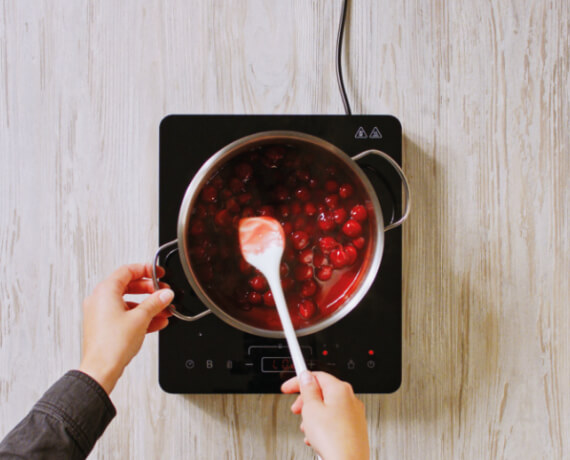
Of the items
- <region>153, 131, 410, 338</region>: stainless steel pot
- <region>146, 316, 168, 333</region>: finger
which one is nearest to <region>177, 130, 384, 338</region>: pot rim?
<region>153, 131, 410, 338</region>: stainless steel pot

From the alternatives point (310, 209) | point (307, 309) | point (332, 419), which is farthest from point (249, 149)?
point (332, 419)

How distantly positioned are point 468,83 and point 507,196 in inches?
8.2

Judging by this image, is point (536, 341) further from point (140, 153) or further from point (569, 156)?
point (140, 153)

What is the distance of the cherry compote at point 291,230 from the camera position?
65 cm

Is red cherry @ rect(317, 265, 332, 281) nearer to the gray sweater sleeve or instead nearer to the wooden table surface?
the wooden table surface

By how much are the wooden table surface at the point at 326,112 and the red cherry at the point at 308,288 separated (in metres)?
0.18

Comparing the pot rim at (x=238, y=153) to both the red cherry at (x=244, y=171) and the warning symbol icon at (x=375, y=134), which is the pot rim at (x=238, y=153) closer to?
the red cherry at (x=244, y=171)

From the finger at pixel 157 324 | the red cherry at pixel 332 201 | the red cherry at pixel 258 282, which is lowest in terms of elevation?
the finger at pixel 157 324

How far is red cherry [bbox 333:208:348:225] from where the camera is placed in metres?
0.67

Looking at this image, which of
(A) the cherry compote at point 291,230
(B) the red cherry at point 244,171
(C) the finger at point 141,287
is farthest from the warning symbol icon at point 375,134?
(C) the finger at point 141,287

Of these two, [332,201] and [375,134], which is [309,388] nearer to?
[332,201]

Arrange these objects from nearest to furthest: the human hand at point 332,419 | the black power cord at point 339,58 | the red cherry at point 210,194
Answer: the human hand at point 332,419
the red cherry at point 210,194
the black power cord at point 339,58

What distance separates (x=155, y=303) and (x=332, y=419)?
0.28 m

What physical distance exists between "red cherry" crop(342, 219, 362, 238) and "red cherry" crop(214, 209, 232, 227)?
0.17m
